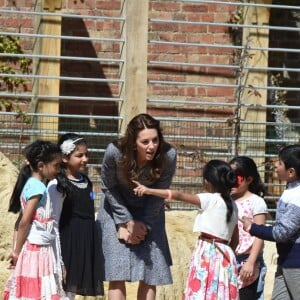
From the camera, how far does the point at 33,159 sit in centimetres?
809

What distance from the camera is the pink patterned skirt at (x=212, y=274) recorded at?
26.3 ft

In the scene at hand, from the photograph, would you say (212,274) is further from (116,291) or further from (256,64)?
(256,64)

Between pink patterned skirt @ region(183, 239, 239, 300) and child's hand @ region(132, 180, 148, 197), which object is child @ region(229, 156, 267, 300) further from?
child's hand @ region(132, 180, 148, 197)

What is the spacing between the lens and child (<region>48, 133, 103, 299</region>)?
819 cm

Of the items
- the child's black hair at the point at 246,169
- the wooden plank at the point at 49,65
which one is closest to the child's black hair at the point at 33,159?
the child's black hair at the point at 246,169

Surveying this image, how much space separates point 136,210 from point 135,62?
4.14 meters

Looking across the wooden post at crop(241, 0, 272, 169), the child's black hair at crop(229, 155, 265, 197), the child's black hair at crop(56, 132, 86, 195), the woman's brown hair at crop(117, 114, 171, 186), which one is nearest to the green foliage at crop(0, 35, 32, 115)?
the wooden post at crop(241, 0, 272, 169)

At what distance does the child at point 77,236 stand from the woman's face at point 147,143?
69 cm

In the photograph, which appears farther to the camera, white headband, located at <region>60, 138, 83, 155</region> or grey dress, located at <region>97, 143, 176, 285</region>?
white headband, located at <region>60, 138, 83, 155</region>

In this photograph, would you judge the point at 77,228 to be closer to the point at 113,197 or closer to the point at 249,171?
the point at 113,197

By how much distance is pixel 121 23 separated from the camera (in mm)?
12414

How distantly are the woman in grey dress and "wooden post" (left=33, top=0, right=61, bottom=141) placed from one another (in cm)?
417

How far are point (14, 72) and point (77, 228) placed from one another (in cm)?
470

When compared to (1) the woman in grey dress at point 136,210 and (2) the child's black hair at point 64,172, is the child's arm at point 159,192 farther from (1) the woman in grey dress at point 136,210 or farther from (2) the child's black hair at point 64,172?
(2) the child's black hair at point 64,172
